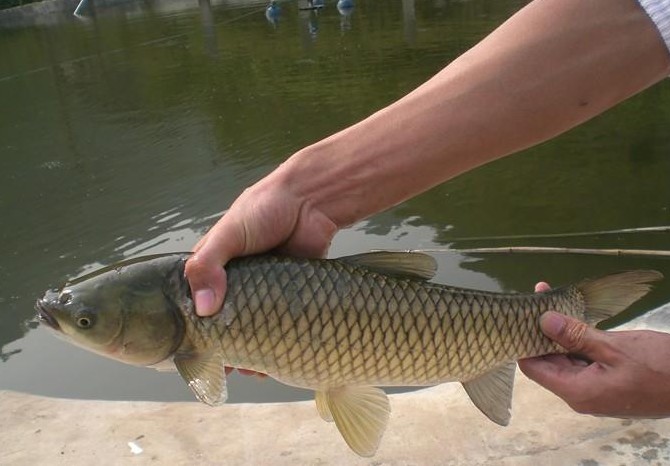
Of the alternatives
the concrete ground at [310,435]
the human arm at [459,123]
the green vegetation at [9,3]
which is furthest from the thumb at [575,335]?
the green vegetation at [9,3]

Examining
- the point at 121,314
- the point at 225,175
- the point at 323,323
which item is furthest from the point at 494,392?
the point at 225,175

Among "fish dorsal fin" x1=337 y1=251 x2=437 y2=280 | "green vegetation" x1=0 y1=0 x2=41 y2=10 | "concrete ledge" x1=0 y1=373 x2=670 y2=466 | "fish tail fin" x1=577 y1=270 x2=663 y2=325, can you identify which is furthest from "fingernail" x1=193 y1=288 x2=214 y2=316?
"green vegetation" x1=0 y1=0 x2=41 y2=10

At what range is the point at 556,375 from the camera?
1.86 metres

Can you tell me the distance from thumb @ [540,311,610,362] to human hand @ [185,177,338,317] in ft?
2.07

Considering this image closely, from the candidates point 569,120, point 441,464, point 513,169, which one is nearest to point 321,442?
point 441,464

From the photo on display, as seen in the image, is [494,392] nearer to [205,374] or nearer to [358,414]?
[358,414]

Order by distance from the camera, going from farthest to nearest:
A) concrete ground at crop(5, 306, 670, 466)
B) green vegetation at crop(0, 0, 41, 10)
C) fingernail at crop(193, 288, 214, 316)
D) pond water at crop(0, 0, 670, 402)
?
1. green vegetation at crop(0, 0, 41, 10)
2. pond water at crop(0, 0, 670, 402)
3. concrete ground at crop(5, 306, 670, 466)
4. fingernail at crop(193, 288, 214, 316)

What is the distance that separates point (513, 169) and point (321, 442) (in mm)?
4542

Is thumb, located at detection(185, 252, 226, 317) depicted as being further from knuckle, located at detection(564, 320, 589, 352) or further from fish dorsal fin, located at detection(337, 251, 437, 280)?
knuckle, located at detection(564, 320, 589, 352)

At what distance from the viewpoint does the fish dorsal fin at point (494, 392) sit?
72.4 inches

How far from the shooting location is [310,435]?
2.65m

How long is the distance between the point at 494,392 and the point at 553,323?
250mm

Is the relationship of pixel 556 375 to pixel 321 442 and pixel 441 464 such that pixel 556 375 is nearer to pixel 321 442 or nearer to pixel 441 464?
pixel 441 464

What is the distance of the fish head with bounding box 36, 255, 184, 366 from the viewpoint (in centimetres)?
161
